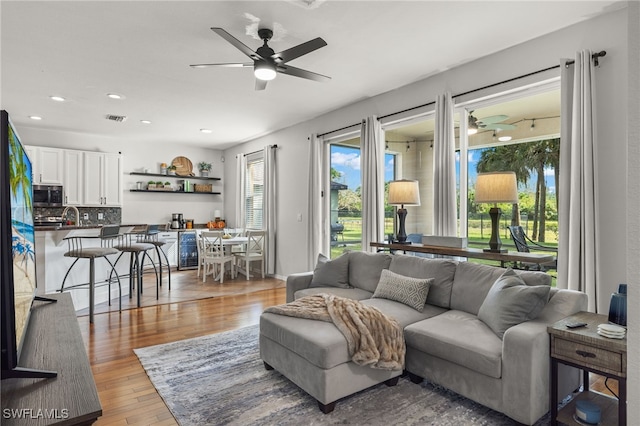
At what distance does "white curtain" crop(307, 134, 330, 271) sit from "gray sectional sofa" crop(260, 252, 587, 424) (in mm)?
2730

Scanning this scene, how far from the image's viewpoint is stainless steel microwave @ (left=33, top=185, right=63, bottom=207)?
6.22m

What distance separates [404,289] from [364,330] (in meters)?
0.84

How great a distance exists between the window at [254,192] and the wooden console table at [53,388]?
232 inches

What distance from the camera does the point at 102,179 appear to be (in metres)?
7.01

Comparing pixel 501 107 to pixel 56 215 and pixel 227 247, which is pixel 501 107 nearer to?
pixel 227 247

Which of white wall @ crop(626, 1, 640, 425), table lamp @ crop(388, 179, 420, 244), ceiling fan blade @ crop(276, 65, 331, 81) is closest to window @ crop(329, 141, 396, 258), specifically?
table lamp @ crop(388, 179, 420, 244)

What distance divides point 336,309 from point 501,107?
2695 millimetres

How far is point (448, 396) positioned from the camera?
2.41m

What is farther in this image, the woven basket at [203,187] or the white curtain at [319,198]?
the woven basket at [203,187]

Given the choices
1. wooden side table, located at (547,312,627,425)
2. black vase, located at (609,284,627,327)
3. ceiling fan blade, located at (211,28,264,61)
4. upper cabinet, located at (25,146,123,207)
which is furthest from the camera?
upper cabinet, located at (25,146,123,207)

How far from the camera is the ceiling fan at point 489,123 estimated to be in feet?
11.9

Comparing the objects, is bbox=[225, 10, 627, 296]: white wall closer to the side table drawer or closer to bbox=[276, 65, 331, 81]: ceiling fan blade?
the side table drawer

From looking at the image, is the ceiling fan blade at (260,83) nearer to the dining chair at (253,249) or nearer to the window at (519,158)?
the window at (519,158)

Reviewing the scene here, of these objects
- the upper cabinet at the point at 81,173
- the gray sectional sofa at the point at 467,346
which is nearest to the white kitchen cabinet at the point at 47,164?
the upper cabinet at the point at 81,173
